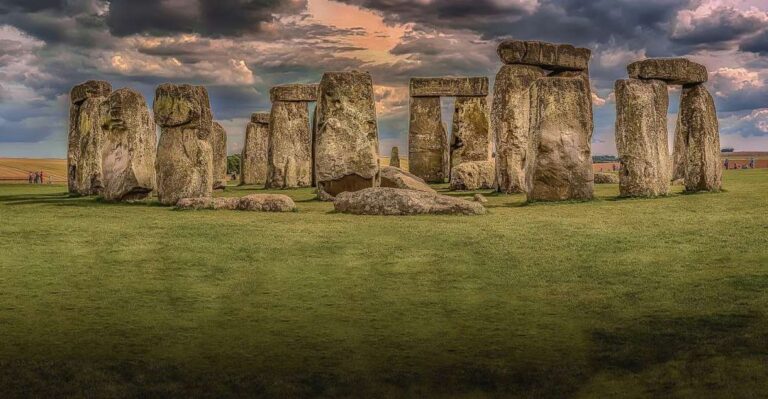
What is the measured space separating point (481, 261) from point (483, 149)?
1886cm

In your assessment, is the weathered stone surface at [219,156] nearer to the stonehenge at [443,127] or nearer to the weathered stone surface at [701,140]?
the stonehenge at [443,127]

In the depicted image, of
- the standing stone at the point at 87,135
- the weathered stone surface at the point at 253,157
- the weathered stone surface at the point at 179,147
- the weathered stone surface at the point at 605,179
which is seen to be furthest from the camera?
the weathered stone surface at the point at 253,157

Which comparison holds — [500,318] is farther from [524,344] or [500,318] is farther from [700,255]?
[700,255]

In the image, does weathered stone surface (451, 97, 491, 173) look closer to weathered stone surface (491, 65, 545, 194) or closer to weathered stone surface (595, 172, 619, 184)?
weathered stone surface (595, 172, 619, 184)

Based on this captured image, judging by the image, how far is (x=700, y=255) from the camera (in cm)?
929

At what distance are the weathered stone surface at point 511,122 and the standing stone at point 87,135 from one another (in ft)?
31.1

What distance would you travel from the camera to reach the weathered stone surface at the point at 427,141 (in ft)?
97.3

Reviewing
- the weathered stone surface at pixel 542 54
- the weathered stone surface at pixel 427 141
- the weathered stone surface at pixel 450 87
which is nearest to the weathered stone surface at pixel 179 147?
the weathered stone surface at pixel 542 54

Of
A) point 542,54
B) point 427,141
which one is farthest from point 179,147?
point 427,141

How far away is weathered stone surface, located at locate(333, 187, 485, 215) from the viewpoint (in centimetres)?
1369

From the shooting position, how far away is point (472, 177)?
22469mm

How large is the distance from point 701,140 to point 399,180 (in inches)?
255

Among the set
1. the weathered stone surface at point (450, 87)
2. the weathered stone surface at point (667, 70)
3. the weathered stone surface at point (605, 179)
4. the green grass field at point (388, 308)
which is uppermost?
the weathered stone surface at point (450, 87)

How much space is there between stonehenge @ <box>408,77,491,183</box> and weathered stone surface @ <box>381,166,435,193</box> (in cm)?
902
